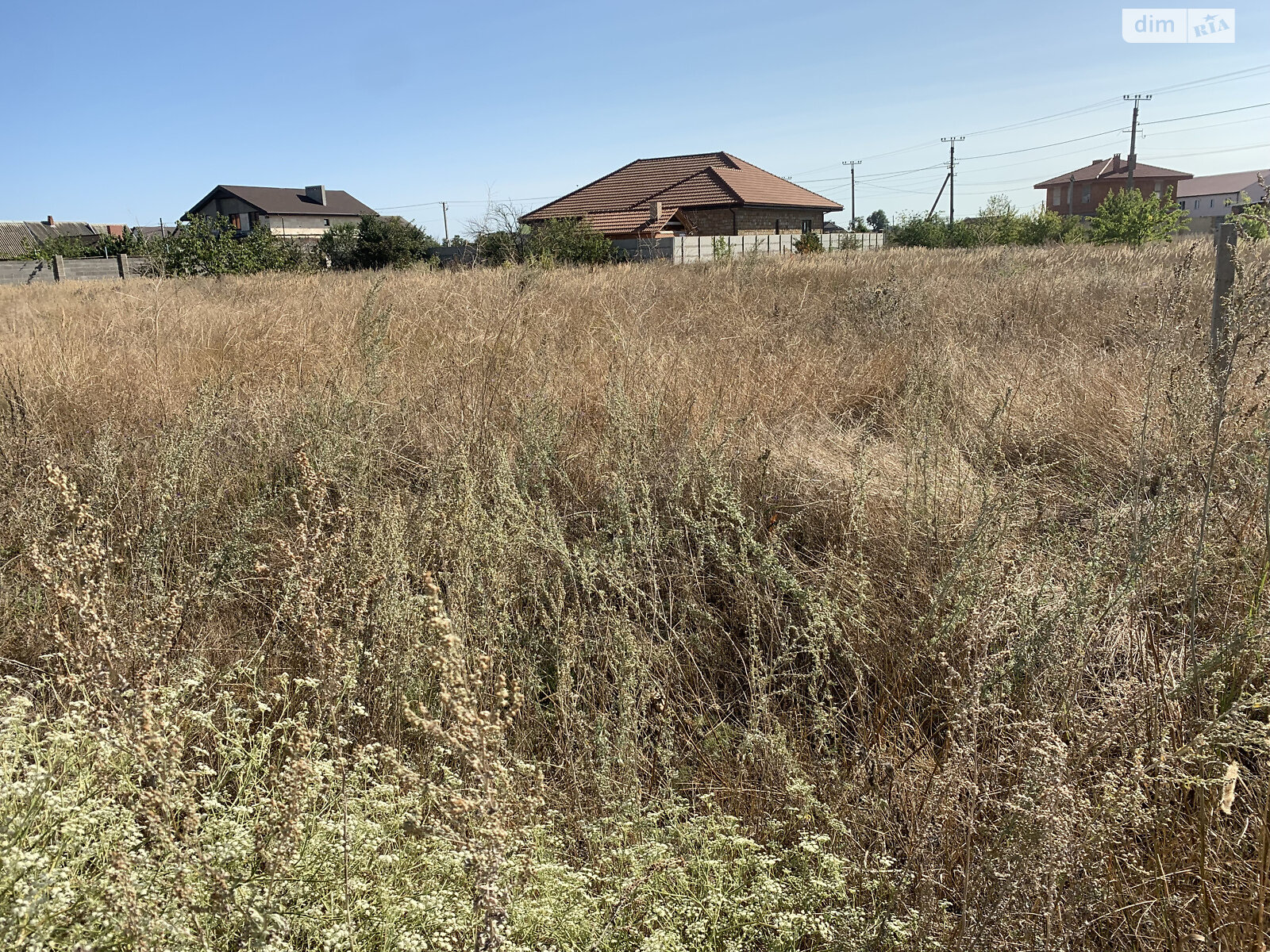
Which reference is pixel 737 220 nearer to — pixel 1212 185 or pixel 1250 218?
pixel 1250 218

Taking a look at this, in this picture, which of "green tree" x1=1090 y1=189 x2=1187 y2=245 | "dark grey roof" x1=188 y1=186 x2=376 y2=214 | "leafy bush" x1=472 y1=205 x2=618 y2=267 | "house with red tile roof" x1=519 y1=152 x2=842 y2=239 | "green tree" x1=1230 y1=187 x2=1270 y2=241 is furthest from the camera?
"dark grey roof" x1=188 y1=186 x2=376 y2=214

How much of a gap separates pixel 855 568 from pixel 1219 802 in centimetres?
114

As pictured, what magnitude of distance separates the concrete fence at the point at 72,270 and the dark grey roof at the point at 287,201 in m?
40.9

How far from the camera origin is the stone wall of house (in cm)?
3212

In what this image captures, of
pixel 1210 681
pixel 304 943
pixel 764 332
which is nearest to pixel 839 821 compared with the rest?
pixel 1210 681

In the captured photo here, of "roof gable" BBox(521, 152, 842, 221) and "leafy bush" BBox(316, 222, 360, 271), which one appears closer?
"leafy bush" BBox(316, 222, 360, 271)

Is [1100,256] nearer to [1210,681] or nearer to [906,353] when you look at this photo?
[906,353]

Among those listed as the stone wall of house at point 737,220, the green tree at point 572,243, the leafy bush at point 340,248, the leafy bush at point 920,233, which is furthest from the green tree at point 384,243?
the leafy bush at point 920,233

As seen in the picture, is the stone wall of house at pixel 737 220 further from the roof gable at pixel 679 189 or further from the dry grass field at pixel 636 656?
the dry grass field at pixel 636 656

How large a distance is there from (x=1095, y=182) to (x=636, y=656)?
276ft

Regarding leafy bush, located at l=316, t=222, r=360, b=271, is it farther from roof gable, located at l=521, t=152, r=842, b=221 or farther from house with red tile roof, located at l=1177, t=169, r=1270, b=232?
house with red tile roof, located at l=1177, t=169, r=1270, b=232

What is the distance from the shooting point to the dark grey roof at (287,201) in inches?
2329

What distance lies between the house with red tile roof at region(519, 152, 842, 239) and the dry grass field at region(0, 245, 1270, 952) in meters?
26.5

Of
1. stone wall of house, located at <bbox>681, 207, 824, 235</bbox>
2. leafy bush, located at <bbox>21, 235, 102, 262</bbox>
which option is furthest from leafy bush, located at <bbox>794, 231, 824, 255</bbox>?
leafy bush, located at <bbox>21, 235, 102, 262</bbox>
